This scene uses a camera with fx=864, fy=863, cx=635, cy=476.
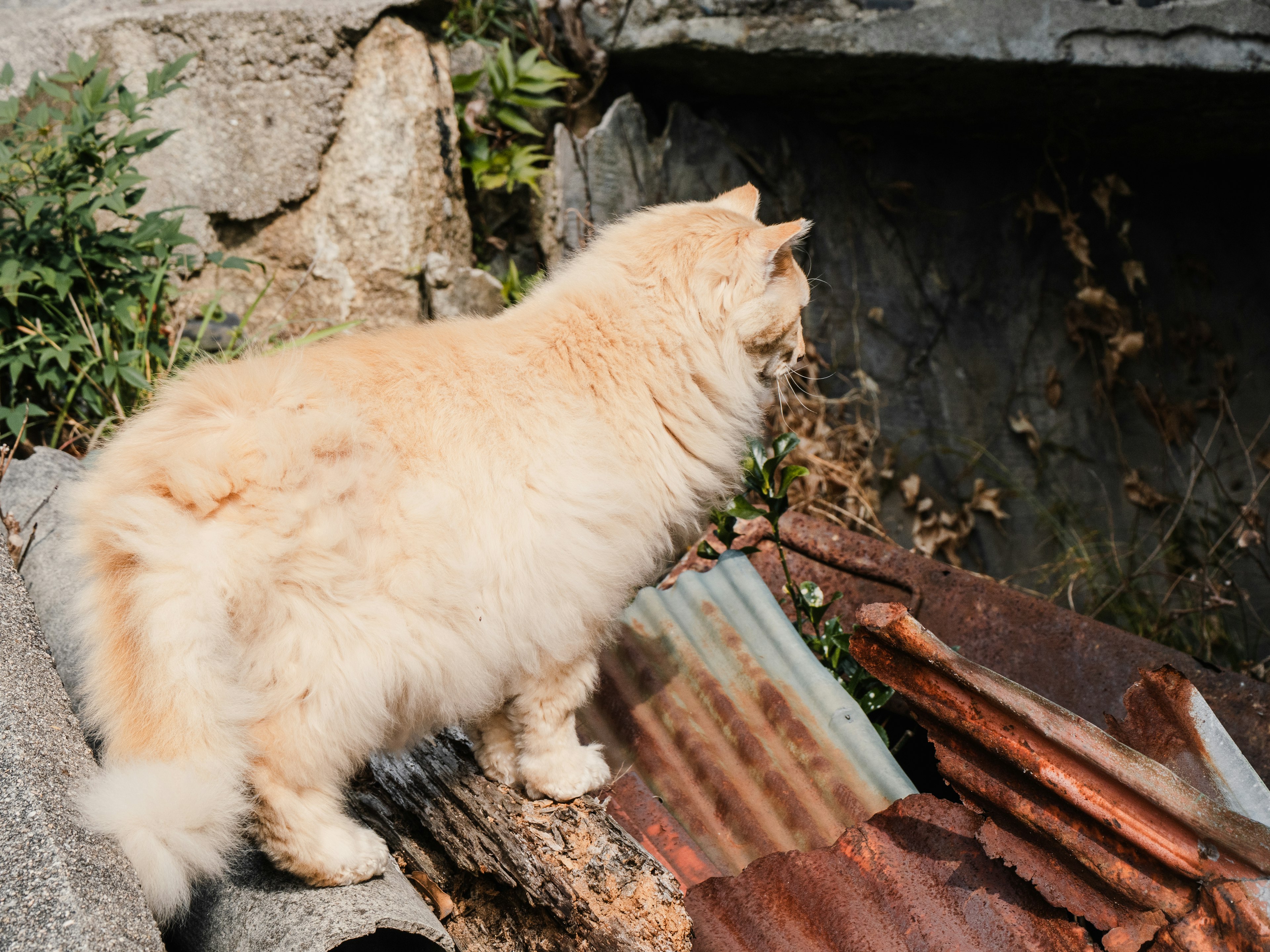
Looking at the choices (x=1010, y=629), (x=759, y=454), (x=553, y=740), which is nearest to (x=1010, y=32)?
(x=759, y=454)

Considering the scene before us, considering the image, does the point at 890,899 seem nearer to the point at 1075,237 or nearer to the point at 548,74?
the point at 548,74

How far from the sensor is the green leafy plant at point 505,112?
4.45 m

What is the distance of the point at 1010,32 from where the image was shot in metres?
4.10

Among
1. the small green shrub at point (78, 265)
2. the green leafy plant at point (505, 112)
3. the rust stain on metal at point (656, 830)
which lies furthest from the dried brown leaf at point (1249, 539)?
the small green shrub at point (78, 265)

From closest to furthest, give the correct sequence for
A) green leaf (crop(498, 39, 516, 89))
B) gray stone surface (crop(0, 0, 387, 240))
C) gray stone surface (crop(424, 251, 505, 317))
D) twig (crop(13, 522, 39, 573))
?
twig (crop(13, 522, 39, 573)) → gray stone surface (crop(0, 0, 387, 240)) → gray stone surface (crop(424, 251, 505, 317)) → green leaf (crop(498, 39, 516, 89))

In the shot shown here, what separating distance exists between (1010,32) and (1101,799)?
3.97 m

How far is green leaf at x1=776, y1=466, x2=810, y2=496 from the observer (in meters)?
2.60

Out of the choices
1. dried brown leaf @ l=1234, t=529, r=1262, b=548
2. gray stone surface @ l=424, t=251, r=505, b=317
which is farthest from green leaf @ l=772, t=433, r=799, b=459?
dried brown leaf @ l=1234, t=529, r=1262, b=548

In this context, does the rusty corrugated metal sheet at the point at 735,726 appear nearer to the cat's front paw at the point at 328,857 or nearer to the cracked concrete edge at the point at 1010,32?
the cat's front paw at the point at 328,857

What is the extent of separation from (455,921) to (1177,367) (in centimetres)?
575

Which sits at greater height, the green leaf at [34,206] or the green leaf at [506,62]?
the green leaf at [506,62]

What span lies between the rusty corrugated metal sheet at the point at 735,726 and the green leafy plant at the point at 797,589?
0.16 meters

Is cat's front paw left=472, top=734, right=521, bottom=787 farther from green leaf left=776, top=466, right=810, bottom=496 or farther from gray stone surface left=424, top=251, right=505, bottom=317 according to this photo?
gray stone surface left=424, top=251, right=505, bottom=317

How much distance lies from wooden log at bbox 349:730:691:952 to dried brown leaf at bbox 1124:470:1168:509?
5.00 meters
